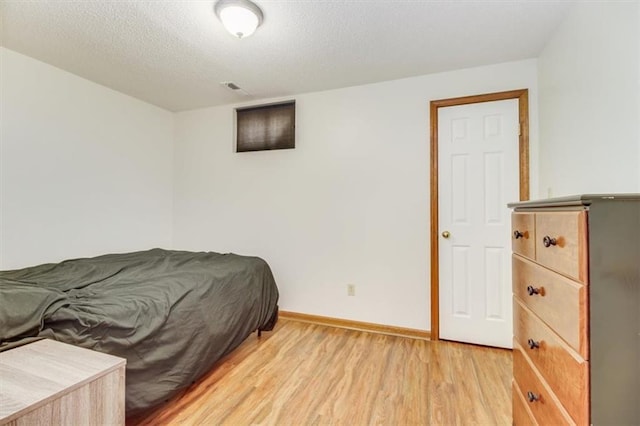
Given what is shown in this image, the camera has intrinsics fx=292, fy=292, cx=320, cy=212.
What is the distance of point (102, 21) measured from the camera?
184cm

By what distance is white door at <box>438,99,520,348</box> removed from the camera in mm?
2322

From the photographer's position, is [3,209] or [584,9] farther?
[3,209]

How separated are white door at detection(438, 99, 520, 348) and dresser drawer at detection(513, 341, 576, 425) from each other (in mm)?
1154

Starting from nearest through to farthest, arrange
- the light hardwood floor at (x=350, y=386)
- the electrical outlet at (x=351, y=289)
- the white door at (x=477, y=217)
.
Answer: the light hardwood floor at (x=350, y=386) → the white door at (x=477, y=217) → the electrical outlet at (x=351, y=289)

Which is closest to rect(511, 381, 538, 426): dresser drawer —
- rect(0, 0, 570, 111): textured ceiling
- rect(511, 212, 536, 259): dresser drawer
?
rect(511, 212, 536, 259): dresser drawer

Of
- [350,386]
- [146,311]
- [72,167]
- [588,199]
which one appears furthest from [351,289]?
[72,167]

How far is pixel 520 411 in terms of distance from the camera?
4.02 feet

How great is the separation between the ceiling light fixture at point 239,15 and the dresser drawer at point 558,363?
2.01 m

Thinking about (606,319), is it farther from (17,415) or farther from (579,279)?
(17,415)

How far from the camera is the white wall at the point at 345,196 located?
2.55m

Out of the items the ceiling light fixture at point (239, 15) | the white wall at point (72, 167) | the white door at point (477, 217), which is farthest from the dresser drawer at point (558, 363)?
the white wall at point (72, 167)

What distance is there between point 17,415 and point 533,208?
1.85 meters

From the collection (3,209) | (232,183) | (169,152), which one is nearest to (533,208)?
(232,183)

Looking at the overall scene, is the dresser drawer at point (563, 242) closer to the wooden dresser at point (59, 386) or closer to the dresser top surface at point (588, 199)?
the dresser top surface at point (588, 199)
